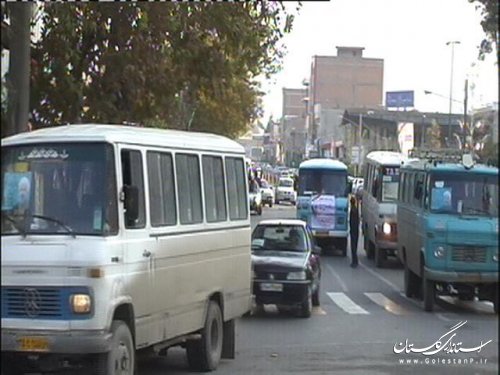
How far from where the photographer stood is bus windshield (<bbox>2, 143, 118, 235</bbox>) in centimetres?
757

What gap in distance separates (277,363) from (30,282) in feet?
14.8

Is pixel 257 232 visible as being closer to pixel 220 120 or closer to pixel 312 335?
pixel 312 335

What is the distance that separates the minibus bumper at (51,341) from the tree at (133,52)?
225 inches

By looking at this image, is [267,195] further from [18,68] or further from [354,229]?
[18,68]

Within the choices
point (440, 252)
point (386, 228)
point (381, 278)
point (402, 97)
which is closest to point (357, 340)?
point (440, 252)

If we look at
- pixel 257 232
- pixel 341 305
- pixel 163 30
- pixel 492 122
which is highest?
pixel 163 30

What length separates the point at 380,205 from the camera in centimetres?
2638

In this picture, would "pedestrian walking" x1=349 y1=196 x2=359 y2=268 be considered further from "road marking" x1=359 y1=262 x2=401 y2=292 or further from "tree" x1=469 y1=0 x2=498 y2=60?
"tree" x1=469 y1=0 x2=498 y2=60

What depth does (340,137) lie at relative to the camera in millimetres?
38375

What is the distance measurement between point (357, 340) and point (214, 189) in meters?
3.65

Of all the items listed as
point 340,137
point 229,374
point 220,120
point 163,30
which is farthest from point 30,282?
point 340,137

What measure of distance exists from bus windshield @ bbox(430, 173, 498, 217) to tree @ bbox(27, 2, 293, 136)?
252 inches

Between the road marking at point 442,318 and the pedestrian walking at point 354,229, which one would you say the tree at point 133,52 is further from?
the pedestrian walking at point 354,229

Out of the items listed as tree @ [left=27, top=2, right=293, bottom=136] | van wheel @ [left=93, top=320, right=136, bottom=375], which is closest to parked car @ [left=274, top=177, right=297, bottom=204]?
tree @ [left=27, top=2, right=293, bottom=136]
